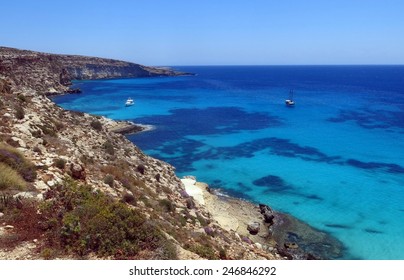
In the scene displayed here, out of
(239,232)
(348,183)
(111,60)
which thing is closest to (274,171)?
(348,183)

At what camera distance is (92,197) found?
1151 centimetres

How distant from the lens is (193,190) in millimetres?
26625

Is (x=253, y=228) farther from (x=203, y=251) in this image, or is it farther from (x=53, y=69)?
(x=53, y=69)

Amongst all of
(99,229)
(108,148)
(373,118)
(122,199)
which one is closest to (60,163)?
(122,199)

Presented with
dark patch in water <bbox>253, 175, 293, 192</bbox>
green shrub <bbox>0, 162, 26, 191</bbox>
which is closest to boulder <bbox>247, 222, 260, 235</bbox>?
dark patch in water <bbox>253, 175, 293, 192</bbox>

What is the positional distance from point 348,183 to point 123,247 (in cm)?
2822

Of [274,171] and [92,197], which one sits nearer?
[92,197]

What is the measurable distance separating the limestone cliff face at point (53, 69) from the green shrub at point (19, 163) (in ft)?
235

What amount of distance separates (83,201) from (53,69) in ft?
353

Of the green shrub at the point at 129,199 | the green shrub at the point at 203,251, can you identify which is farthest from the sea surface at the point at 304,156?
the green shrub at the point at 129,199

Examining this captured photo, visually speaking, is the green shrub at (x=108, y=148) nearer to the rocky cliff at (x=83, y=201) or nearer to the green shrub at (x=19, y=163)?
the rocky cliff at (x=83, y=201)

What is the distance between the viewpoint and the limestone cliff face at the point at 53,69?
84344 millimetres

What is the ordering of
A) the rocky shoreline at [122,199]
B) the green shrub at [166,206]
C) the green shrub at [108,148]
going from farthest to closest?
the green shrub at [108,148]
the green shrub at [166,206]
the rocky shoreline at [122,199]
